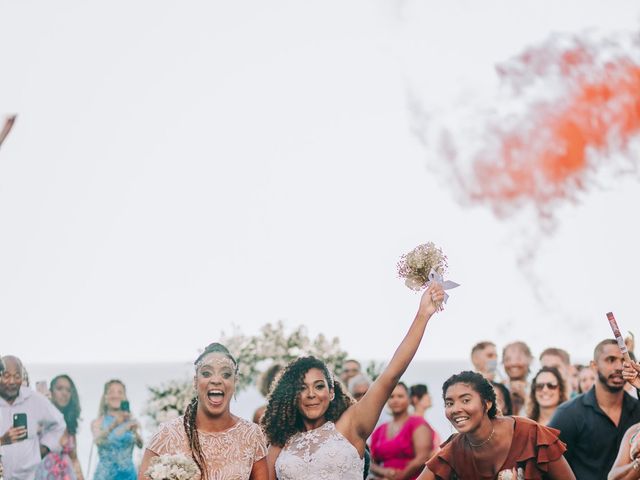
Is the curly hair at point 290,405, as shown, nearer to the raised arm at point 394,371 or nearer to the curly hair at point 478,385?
the raised arm at point 394,371

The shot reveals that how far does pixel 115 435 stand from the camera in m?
14.0

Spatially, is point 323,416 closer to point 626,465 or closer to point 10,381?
point 626,465

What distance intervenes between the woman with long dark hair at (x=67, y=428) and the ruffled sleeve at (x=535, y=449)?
6552mm

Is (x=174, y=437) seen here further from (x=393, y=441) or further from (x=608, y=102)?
(x=608, y=102)

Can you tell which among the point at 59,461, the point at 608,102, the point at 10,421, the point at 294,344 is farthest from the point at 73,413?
the point at 608,102

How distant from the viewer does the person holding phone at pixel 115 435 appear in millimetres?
13852

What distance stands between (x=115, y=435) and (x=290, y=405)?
21.4 feet

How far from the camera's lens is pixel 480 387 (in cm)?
795

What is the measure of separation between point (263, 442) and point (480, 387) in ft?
5.05

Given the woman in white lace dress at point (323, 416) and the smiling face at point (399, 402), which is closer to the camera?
the woman in white lace dress at point (323, 416)

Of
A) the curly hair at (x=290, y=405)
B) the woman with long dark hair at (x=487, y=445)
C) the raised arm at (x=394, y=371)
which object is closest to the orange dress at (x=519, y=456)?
the woman with long dark hair at (x=487, y=445)

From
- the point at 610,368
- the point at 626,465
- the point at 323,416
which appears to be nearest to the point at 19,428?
the point at 323,416

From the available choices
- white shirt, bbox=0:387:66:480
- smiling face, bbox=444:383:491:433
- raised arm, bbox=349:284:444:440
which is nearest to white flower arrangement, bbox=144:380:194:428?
white shirt, bbox=0:387:66:480

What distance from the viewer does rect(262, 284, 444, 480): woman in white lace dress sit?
7.59m
